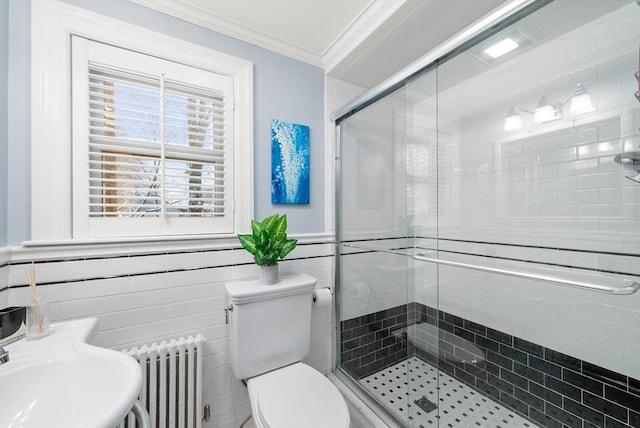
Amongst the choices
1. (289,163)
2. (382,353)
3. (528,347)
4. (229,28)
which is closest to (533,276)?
(528,347)

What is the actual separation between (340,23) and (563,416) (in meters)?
2.35

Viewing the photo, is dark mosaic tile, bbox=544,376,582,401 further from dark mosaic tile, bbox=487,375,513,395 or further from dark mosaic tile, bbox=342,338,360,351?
dark mosaic tile, bbox=342,338,360,351

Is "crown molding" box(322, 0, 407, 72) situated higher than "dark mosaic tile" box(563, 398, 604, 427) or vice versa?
"crown molding" box(322, 0, 407, 72)

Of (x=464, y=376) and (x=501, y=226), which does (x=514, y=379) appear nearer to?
(x=464, y=376)

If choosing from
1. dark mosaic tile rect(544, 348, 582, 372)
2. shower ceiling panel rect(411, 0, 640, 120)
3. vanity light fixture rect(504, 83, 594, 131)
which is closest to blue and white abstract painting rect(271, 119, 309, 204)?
shower ceiling panel rect(411, 0, 640, 120)

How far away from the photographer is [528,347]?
4.57 ft

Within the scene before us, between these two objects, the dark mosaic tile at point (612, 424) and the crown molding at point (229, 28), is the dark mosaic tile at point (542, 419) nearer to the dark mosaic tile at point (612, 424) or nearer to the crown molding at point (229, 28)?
the dark mosaic tile at point (612, 424)

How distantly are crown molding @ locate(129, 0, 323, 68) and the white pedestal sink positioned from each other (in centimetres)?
150

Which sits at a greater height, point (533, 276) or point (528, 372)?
point (533, 276)

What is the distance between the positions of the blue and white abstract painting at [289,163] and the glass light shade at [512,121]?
3.94 ft

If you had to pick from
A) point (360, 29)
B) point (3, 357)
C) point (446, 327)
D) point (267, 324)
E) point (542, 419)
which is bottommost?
point (542, 419)

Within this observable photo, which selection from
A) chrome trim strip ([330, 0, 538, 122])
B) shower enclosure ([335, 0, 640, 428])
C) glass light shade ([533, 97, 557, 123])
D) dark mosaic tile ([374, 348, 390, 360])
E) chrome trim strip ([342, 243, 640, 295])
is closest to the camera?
chrome trim strip ([342, 243, 640, 295])

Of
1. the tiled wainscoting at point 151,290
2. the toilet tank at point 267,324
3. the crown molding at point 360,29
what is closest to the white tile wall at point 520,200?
the crown molding at point 360,29

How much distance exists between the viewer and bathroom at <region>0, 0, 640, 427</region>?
3.41 feet
